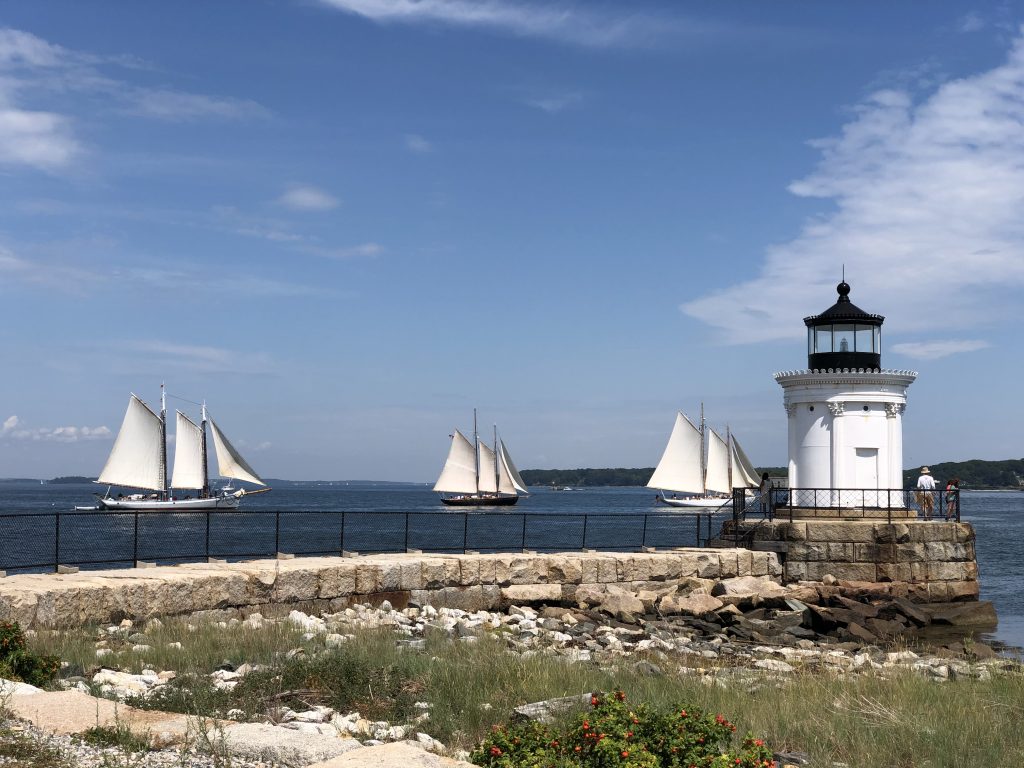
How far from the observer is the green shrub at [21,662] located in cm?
848

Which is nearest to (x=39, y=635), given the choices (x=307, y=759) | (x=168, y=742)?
(x=168, y=742)

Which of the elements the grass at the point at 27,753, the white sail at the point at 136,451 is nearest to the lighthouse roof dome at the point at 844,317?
the grass at the point at 27,753

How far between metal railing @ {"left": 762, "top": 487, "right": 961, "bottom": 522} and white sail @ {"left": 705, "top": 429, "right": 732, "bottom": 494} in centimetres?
7015

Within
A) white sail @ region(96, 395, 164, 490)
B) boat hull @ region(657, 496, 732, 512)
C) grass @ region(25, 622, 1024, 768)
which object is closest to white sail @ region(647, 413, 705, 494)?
boat hull @ region(657, 496, 732, 512)

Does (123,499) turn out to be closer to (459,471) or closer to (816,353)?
(459,471)

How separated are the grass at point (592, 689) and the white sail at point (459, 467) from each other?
8831 centimetres

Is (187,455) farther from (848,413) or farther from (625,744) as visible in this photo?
(625,744)

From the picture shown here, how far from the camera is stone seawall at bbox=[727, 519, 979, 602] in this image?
21.9 metres

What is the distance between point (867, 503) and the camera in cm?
2281

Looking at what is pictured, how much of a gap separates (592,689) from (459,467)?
91.1 metres

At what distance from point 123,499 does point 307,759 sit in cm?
9111

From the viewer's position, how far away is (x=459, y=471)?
9988cm

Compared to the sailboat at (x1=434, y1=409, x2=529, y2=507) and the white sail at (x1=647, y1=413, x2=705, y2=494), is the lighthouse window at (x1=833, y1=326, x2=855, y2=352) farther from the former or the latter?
the sailboat at (x1=434, y1=409, x2=529, y2=507)

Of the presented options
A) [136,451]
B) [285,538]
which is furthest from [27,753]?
[136,451]
